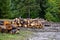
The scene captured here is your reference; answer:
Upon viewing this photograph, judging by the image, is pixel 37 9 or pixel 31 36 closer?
pixel 31 36

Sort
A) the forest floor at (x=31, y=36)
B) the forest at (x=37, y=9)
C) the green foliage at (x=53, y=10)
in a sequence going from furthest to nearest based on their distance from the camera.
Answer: the green foliage at (x=53, y=10)
the forest at (x=37, y=9)
the forest floor at (x=31, y=36)

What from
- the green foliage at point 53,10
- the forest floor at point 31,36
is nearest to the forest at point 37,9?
the green foliage at point 53,10

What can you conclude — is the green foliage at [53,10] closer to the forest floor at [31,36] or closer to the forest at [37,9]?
the forest at [37,9]

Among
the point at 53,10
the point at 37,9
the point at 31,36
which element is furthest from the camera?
the point at 53,10

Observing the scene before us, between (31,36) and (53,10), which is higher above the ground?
(53,10)

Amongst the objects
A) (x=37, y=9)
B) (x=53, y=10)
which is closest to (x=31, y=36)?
(x=37, y=9)

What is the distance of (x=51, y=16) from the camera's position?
46.2m

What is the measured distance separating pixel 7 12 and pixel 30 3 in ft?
37.3

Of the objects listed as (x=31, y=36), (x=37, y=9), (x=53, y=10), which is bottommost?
(x=31, y=36)

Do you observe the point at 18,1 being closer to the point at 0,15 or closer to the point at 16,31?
the point at 0,15

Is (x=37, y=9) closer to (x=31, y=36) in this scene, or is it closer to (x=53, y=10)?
(x=53, y=10)

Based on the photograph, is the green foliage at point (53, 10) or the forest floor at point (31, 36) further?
the green foliage at point (53, 10)

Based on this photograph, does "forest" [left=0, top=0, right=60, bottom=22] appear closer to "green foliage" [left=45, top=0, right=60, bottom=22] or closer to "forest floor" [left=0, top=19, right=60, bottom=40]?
"green foliage" [left=45, top=0, right=60, bottom=22]

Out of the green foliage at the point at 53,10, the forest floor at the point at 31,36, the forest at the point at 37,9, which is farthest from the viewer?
the green foliage at the point at 53,10
